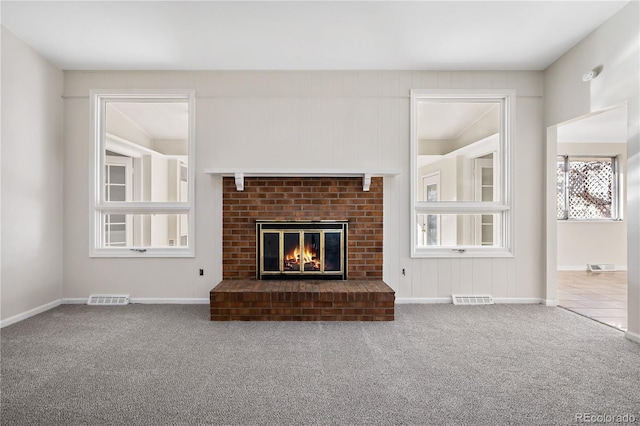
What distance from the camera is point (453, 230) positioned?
4215 millimetres

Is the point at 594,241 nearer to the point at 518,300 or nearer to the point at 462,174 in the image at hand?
the point at 518,300

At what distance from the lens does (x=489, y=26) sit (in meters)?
3.16

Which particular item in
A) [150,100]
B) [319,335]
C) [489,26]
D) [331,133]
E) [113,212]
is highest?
[489,26]

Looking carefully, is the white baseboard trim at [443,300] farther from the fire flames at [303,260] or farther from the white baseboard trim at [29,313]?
the white baseboard trim at [29,313]

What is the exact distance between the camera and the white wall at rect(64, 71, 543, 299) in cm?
411

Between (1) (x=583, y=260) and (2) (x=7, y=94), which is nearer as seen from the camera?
(2) (x=7, y=94)

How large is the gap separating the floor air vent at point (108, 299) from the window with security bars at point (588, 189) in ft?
24.9

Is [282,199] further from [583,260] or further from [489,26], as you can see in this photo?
[583,260]

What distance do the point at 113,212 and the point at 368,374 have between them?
3.49m

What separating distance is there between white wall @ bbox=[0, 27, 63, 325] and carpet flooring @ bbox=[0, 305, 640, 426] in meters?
0.42

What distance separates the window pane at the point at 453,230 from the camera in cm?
421

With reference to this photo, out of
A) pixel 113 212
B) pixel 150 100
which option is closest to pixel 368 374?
pixel 113 212

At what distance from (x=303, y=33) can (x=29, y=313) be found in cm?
388

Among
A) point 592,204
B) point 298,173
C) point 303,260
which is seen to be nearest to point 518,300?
point 303,260
